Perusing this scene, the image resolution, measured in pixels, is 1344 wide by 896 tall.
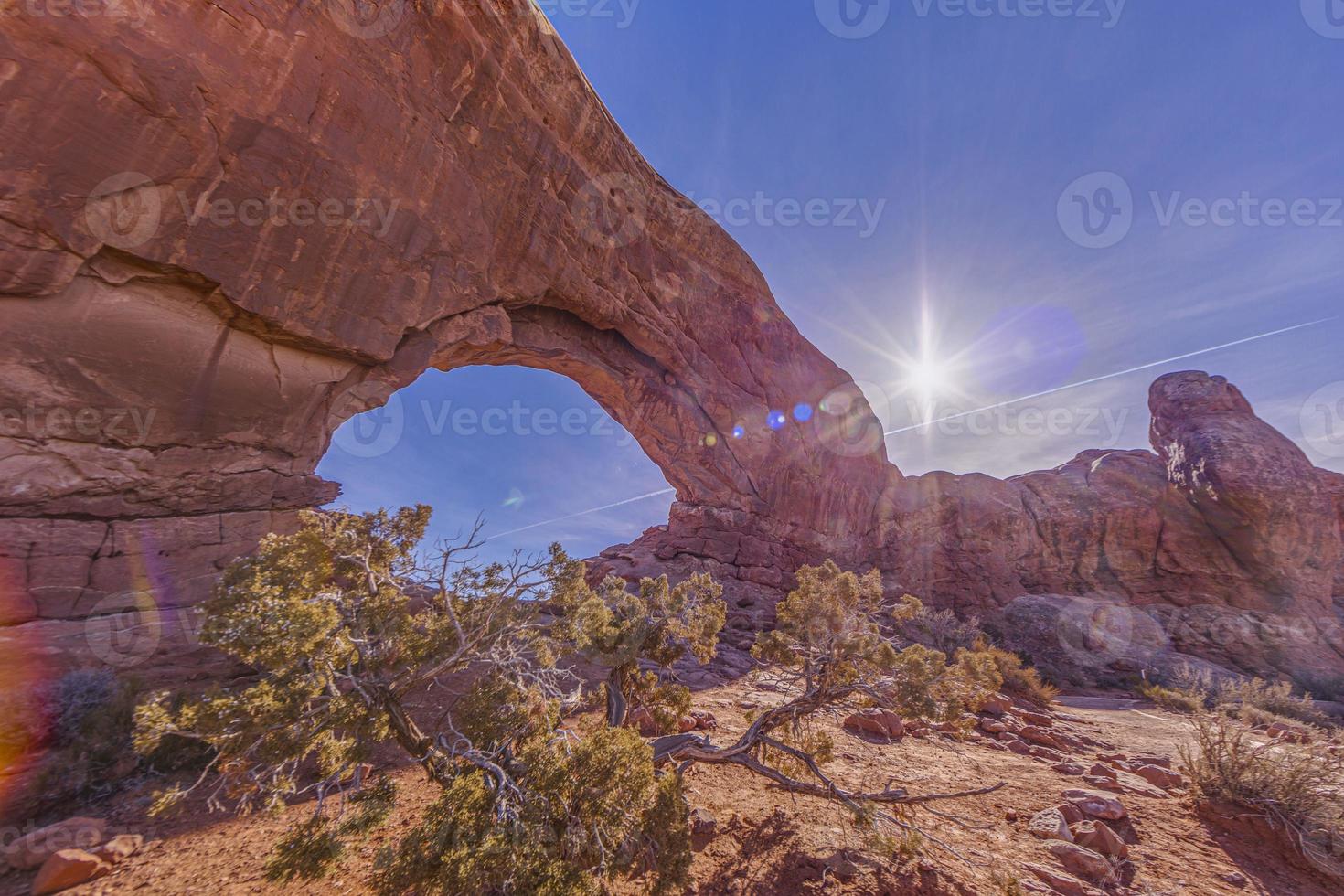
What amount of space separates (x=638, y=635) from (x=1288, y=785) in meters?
7.27

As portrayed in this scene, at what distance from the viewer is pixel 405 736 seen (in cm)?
395

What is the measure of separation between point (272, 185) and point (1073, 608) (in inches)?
1122

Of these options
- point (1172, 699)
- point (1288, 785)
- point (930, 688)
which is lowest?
point (1172, 699)

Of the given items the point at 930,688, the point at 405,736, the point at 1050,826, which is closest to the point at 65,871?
the point at 405,736

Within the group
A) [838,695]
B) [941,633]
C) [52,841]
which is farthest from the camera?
[941,633]

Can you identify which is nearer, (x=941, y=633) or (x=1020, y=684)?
(x=1020, y=684)

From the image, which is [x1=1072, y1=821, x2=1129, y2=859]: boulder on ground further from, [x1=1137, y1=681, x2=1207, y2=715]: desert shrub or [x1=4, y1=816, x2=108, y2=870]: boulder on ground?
[x1=1137, y1=681, x2=1207, y2=715]: desert shrub

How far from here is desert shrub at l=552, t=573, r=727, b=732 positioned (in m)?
5.58

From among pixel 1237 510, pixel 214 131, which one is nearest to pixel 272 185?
pixel 214 131

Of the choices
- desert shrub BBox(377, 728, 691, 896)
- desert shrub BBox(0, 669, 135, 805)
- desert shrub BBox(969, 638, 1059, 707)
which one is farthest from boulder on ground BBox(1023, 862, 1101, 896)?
desert shrub BBox(0, 669, 135, 805)

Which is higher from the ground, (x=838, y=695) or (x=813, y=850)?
(x=838, y=695)

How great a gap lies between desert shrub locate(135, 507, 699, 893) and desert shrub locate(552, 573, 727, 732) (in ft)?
2.13

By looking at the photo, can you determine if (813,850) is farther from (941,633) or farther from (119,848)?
(941,633)

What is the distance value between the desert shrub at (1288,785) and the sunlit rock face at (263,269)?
10355mm
